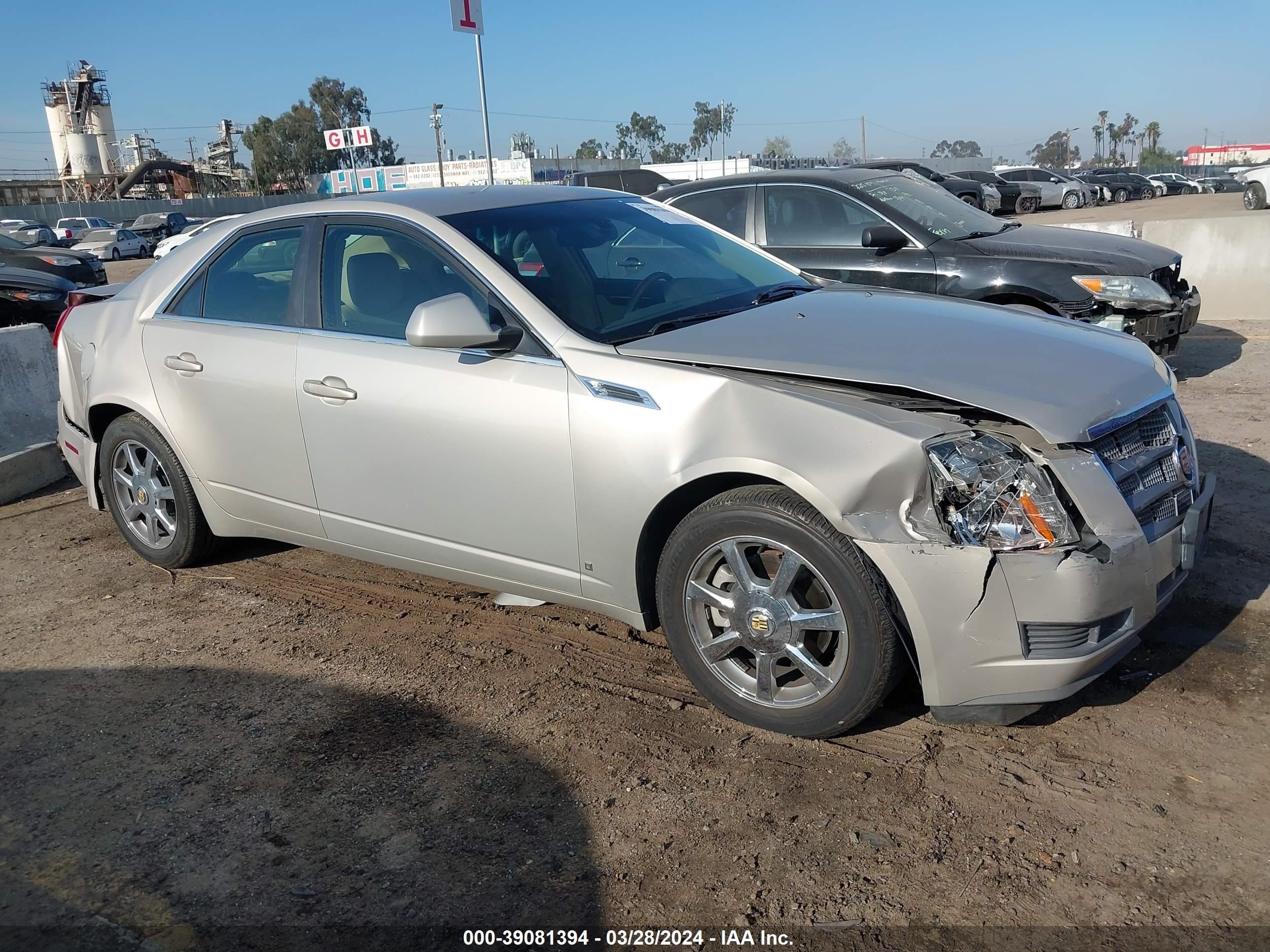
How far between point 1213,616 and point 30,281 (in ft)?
40.6

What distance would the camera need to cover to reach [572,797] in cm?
298

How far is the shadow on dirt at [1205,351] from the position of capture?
26.5ft

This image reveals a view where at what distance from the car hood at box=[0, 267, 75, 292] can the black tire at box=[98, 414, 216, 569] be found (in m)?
7.79

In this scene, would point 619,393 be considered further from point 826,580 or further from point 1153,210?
point 1153,210

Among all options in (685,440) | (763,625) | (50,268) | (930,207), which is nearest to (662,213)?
(685,440)

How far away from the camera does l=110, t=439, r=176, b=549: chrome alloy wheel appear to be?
4879 mm

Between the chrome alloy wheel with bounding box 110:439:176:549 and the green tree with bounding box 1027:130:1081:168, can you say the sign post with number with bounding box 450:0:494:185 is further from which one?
the green tree with bounding box 1027:130:1081:168

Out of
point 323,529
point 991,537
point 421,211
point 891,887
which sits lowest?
point 891,887

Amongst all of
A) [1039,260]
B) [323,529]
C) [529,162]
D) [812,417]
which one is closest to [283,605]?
[323,529]

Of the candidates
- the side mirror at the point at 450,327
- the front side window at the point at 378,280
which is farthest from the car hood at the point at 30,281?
the side mirror at the point at 450,327

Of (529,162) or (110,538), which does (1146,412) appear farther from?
(529,162)

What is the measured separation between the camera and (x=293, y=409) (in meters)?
4.11

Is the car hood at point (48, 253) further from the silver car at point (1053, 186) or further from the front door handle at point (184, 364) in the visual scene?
the silver car at point (1053, 186)

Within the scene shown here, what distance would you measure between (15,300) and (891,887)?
1214 centimetres
